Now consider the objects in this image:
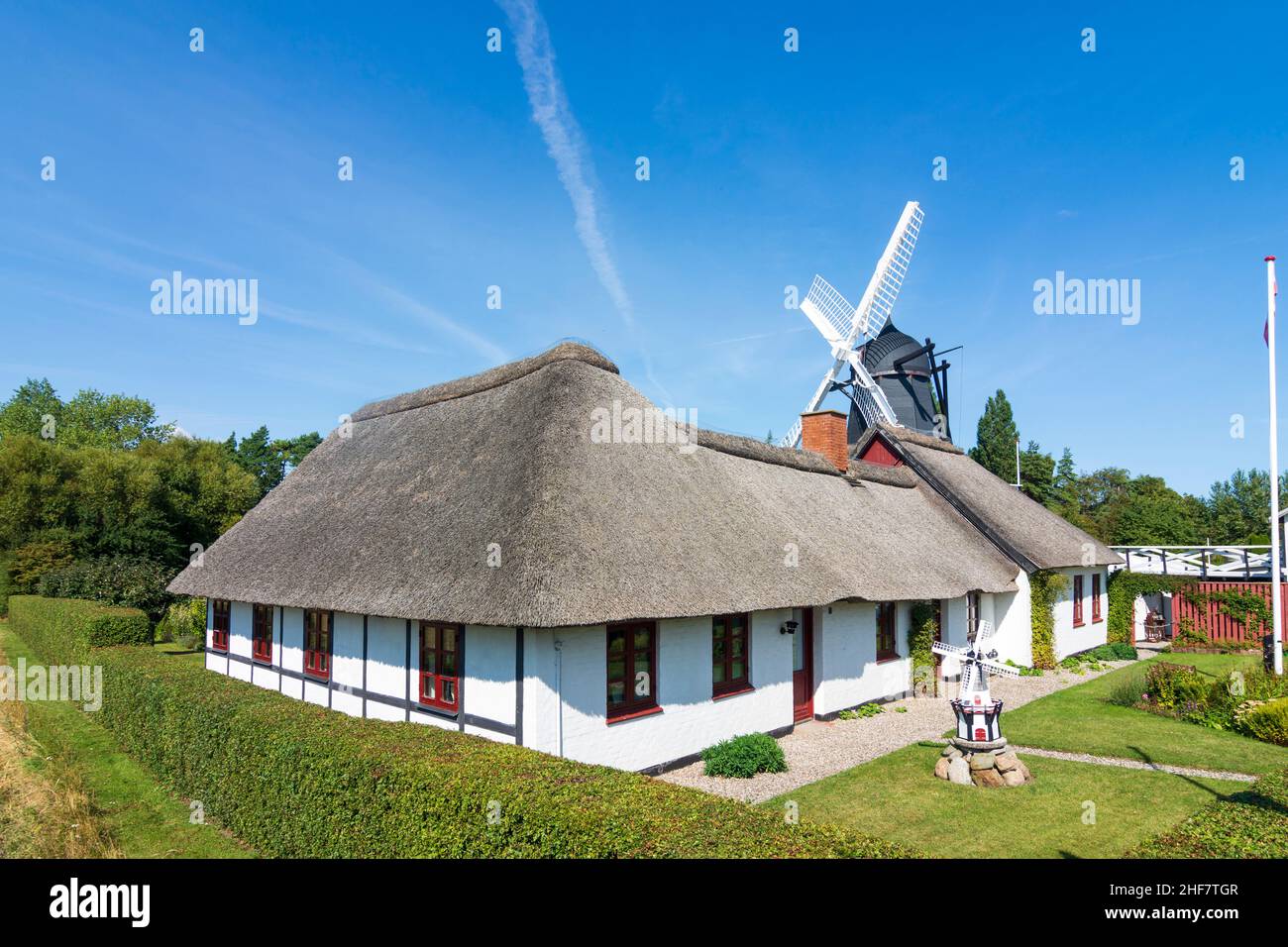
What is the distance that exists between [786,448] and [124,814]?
48.7 feet

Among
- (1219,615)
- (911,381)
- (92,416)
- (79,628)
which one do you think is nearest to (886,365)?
(911,381)

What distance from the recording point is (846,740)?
1368 centimetres

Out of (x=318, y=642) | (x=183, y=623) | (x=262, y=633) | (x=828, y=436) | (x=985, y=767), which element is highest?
(x=828, y=436)

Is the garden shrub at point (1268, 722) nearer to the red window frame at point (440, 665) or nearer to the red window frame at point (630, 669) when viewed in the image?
the red window frame at point (630, 669)

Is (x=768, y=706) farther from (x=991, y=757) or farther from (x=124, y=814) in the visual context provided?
(x=124, y=814)

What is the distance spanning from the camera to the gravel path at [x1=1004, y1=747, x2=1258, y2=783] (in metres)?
11.1

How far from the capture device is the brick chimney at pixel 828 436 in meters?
21.3

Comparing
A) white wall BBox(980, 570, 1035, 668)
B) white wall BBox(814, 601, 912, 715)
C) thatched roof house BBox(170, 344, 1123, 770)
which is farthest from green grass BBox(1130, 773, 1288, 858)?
white wall BBox(980, 570, 1035, 668)

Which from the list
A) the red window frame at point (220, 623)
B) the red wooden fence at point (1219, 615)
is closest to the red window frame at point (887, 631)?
the red wooden fence at point (1219, 615)

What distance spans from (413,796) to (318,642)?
927 cm

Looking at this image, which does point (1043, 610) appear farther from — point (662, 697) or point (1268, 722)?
point (662, 697)

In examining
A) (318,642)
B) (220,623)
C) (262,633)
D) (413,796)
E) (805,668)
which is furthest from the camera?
(220,623)

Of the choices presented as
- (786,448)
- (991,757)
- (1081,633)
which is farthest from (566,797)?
(1081,633)

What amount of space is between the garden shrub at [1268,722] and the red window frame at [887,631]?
6358 mm
